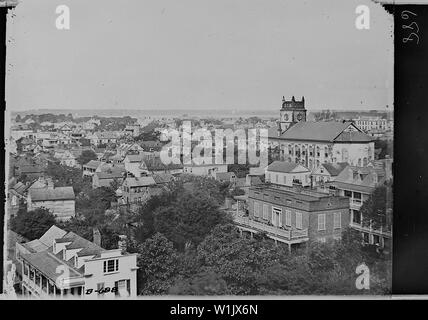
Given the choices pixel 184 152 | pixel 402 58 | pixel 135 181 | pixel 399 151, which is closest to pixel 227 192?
pixel 184 152

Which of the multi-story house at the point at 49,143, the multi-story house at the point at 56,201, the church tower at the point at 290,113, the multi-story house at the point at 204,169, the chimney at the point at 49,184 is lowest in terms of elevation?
the multi-story house at the point at 56,201

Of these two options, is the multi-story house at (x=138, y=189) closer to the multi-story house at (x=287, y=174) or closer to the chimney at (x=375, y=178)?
the multi-story house at (x=287, y=174)

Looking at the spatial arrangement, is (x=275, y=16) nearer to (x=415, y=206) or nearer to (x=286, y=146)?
(x=286, y=146)

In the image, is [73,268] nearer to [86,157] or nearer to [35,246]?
[35,246]

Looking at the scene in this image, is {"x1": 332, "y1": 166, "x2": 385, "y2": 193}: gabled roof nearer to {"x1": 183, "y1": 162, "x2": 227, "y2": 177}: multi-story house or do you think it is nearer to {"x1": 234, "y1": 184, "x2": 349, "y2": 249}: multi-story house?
{"x1": 234, "y1": 184, "x2": 349, "y2": 249}: multi-story house

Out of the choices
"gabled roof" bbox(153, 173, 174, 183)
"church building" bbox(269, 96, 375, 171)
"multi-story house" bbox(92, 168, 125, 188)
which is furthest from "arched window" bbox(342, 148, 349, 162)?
"multi-story house" bbox(92, 168, 125, 188)

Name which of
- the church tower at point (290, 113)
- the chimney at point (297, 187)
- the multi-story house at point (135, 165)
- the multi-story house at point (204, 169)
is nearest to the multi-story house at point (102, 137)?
the multi-story house at point (135, 165)
